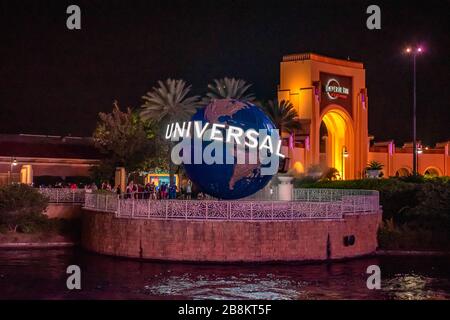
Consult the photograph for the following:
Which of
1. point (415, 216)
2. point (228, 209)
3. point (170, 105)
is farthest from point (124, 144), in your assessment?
point (228, 209)

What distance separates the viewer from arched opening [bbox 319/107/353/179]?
73.7m

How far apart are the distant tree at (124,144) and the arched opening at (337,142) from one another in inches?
904

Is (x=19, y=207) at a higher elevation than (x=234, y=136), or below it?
below

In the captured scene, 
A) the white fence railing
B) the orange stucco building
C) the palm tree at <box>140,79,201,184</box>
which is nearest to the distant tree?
the palm tree at <box>140,79,201,184</box>

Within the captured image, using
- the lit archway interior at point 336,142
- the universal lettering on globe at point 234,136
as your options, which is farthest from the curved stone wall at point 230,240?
the lit archway interior at point 336,142

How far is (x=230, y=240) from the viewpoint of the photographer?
30.0m

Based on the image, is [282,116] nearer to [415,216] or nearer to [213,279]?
[415,216]

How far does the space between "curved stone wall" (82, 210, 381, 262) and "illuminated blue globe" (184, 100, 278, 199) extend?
2.05 metres

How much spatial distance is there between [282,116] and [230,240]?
37352 millimetres

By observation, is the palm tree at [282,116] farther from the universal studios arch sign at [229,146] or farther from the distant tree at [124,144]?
the universal studios arch sign at [229,146]

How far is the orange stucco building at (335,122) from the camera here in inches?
2707

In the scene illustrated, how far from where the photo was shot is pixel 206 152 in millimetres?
31562
